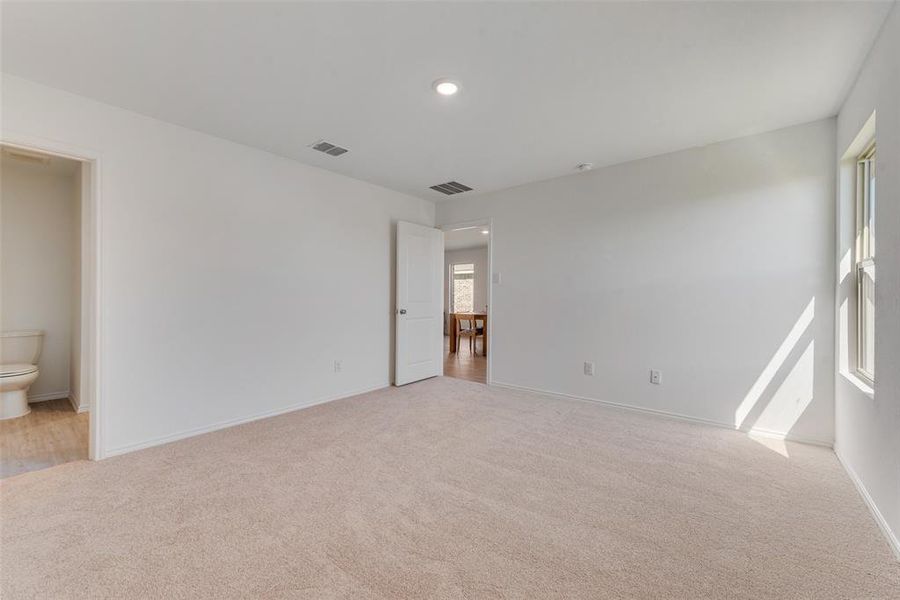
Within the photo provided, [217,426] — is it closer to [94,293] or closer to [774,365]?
[94,293]

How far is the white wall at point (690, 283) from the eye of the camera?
2824 millimetres

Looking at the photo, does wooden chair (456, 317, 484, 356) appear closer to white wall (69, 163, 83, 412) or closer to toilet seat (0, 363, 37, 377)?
white wall (69, 163, 83, 412)

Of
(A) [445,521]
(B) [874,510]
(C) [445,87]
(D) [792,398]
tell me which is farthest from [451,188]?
(B) [874,510]

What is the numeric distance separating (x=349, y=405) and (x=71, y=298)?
3.22m

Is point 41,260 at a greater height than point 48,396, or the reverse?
point 41,260

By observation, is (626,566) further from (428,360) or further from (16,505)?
(428,360)

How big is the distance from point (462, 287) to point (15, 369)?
26.5 feet

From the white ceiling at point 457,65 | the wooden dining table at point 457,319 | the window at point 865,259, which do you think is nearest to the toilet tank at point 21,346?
the white ceiling at point 457,65

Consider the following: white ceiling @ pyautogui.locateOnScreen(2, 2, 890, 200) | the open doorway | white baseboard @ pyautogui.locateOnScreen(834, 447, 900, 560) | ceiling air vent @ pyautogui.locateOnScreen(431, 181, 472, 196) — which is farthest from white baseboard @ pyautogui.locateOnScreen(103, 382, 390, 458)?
white baseboard @ pyautogui.locateOnScreen(834, 447, 900, 560)

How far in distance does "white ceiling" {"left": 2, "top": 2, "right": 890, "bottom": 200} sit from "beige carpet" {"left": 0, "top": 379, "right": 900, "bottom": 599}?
7.86 ft

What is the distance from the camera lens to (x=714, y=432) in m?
3.05

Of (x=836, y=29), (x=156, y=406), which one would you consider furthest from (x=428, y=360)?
(x=836, y=29)

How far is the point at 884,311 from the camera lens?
181cm

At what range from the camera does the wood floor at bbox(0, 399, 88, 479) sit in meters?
2.44
